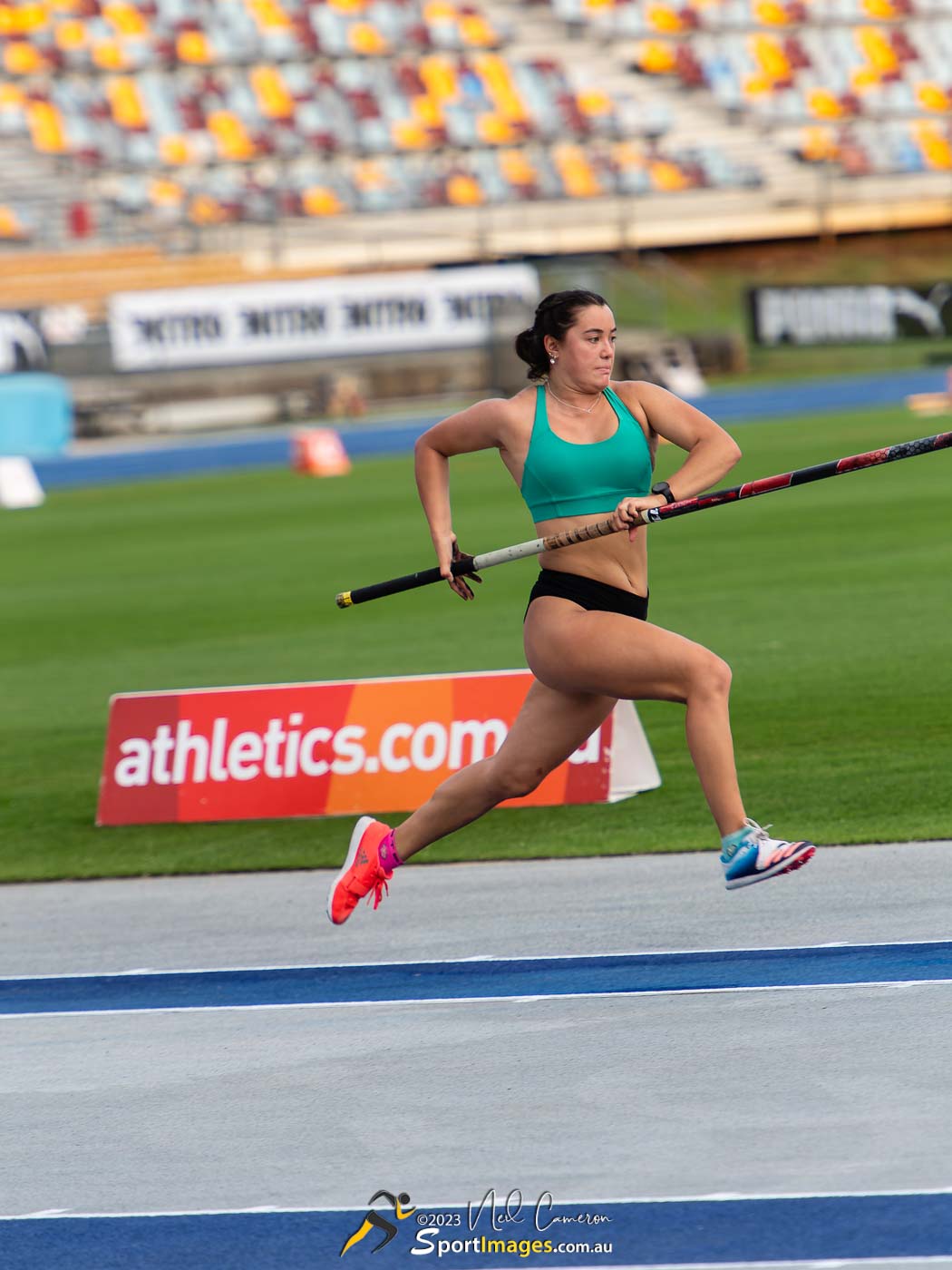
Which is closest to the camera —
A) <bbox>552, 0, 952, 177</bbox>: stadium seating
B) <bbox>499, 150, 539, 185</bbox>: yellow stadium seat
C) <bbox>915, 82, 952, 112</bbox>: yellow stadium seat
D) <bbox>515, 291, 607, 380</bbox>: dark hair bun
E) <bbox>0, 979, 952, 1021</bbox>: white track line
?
<bbox>0, 979, 952, 1021</bbox>: white track line

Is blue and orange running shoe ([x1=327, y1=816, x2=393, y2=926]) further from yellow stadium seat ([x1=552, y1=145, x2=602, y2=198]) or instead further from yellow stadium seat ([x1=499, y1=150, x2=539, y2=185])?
yellow stadium seat ([x1=499, y1=150, x2=539, y2=185])

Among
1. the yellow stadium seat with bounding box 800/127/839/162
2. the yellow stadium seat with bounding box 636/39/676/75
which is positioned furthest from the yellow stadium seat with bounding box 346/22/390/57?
the yellow stadium seat with bounding box 800/127/839/162

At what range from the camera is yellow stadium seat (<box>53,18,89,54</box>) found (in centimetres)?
5044

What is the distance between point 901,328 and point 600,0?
670 inches

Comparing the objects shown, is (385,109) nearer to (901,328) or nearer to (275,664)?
(901,328)

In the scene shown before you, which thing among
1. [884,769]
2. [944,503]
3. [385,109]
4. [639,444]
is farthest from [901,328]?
[639,444]

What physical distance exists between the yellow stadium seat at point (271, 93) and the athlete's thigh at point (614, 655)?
47.0 m

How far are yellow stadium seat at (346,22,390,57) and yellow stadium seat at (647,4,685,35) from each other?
294 inches

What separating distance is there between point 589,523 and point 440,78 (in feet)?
158

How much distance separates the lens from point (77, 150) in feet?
160

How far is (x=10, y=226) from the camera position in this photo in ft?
150

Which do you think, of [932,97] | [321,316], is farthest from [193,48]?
[932,97]

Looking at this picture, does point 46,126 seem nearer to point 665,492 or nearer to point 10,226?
point 10,226

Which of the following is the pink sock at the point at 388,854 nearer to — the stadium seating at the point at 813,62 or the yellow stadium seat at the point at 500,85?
the yellow stadium seat at the point at 500,85
